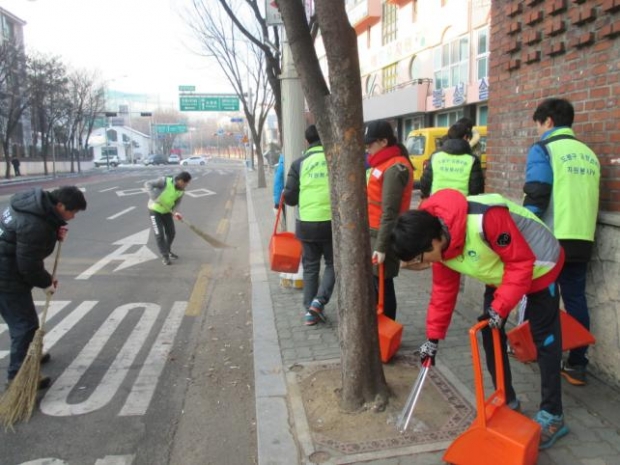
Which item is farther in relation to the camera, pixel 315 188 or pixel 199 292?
pixel 199 292

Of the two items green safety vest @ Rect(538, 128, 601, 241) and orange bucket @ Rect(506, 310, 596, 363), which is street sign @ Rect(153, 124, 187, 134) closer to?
green safety vest @ Rect(538, 128, 601, 241)

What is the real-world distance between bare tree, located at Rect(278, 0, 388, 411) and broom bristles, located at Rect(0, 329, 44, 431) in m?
2.08

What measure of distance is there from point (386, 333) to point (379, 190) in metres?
1.08

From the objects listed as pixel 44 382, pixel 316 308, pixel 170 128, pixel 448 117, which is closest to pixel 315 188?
pixel 316 308

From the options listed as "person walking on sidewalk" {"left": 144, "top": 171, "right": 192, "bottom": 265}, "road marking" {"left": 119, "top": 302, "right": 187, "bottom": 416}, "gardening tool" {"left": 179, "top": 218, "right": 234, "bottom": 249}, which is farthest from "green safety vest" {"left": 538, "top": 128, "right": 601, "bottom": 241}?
"person walking on sidewalk" {"left": 144, "top": 171, "right": 192, "bottom": 265}

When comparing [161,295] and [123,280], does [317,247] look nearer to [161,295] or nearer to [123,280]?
[161,295]

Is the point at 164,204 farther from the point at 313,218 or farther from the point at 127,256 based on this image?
the point at 313,218

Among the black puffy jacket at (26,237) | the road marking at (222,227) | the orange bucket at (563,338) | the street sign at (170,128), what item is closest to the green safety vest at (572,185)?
the orange bucket at (563,338)

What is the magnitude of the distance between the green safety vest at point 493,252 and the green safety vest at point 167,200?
6.04 meters

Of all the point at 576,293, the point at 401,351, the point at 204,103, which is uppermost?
the point at 204,103

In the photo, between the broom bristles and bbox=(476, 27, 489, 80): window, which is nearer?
the broom bristles

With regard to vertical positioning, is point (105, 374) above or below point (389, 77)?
below

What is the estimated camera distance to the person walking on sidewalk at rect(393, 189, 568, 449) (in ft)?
8.18

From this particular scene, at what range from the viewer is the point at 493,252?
258 centimetres
